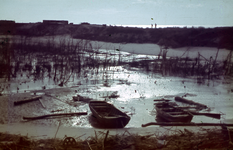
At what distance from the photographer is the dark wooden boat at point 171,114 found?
6.80 metres

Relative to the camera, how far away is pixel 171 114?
7.19 m

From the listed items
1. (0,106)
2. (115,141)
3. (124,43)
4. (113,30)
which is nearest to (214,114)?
(115,141)

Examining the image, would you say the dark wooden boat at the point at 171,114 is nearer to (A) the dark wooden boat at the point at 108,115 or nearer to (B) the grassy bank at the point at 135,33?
(A) the dark wooden boat at the point at 108,115

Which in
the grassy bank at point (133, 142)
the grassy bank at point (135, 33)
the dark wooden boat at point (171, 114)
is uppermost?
the grassy bank at point (135, 33)

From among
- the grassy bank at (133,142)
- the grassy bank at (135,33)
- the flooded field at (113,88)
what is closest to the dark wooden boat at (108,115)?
the flooded field at (113,88)

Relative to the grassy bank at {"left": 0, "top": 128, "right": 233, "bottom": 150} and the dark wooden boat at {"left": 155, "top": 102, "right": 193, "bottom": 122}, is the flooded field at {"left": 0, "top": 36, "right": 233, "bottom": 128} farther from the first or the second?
the grassy bank at {"left": 0, "top": 128, "right": 233, "bottom": 150}

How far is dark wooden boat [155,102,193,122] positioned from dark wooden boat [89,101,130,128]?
4.32 feet

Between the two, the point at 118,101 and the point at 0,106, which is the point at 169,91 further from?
the point at 0,106

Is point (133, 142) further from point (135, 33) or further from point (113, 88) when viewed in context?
point (135, 33)

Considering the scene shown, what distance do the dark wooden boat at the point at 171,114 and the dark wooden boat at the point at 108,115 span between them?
4.32 feet

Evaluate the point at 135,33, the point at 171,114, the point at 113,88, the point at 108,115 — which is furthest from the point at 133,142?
the point at 135,33

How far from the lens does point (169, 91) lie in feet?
35.8

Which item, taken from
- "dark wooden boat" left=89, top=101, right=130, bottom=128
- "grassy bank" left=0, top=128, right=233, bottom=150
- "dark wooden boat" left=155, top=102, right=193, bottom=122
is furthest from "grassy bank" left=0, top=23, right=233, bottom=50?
"grassy bank" left=0, top=128, right=233, bottom=150

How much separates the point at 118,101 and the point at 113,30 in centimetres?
2186
